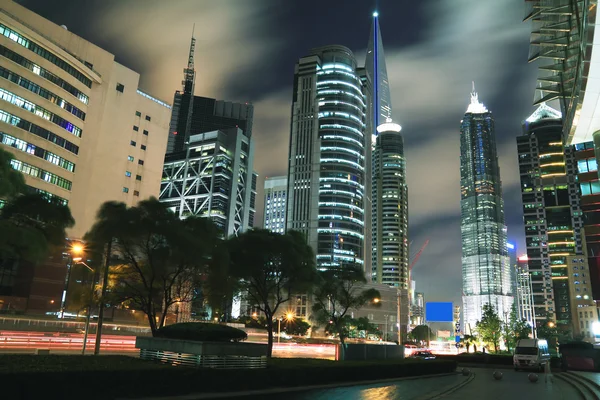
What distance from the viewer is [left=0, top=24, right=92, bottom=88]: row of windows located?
267 feet

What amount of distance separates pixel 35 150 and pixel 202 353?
80.3 m

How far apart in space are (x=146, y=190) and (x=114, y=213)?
299ft

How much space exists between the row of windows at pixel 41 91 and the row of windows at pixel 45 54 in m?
6.27

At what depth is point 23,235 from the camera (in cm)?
2214

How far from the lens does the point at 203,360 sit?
65.8 ft

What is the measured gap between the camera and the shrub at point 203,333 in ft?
72.5

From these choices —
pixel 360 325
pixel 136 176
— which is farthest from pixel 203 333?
pixel 136 176

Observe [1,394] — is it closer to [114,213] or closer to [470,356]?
[114,213]

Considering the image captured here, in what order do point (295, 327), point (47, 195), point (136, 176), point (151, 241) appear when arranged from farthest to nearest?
point (295, 327), point (136, 176), point (47, 195), point (151, 241)

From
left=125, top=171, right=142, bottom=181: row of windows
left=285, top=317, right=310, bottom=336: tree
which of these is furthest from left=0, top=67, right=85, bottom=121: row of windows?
left=285, top=317, right=310, bottom=336: tree

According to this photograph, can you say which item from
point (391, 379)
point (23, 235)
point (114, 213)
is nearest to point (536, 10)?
point (391, 379)

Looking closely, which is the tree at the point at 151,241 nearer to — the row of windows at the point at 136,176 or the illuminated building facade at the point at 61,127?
the illuminated building facade at the point at 61,127

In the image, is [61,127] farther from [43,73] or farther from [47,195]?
[47,195]

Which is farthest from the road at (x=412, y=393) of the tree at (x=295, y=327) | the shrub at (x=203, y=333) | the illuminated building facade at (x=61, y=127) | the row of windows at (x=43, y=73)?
the tree at (x=295, y=327)
